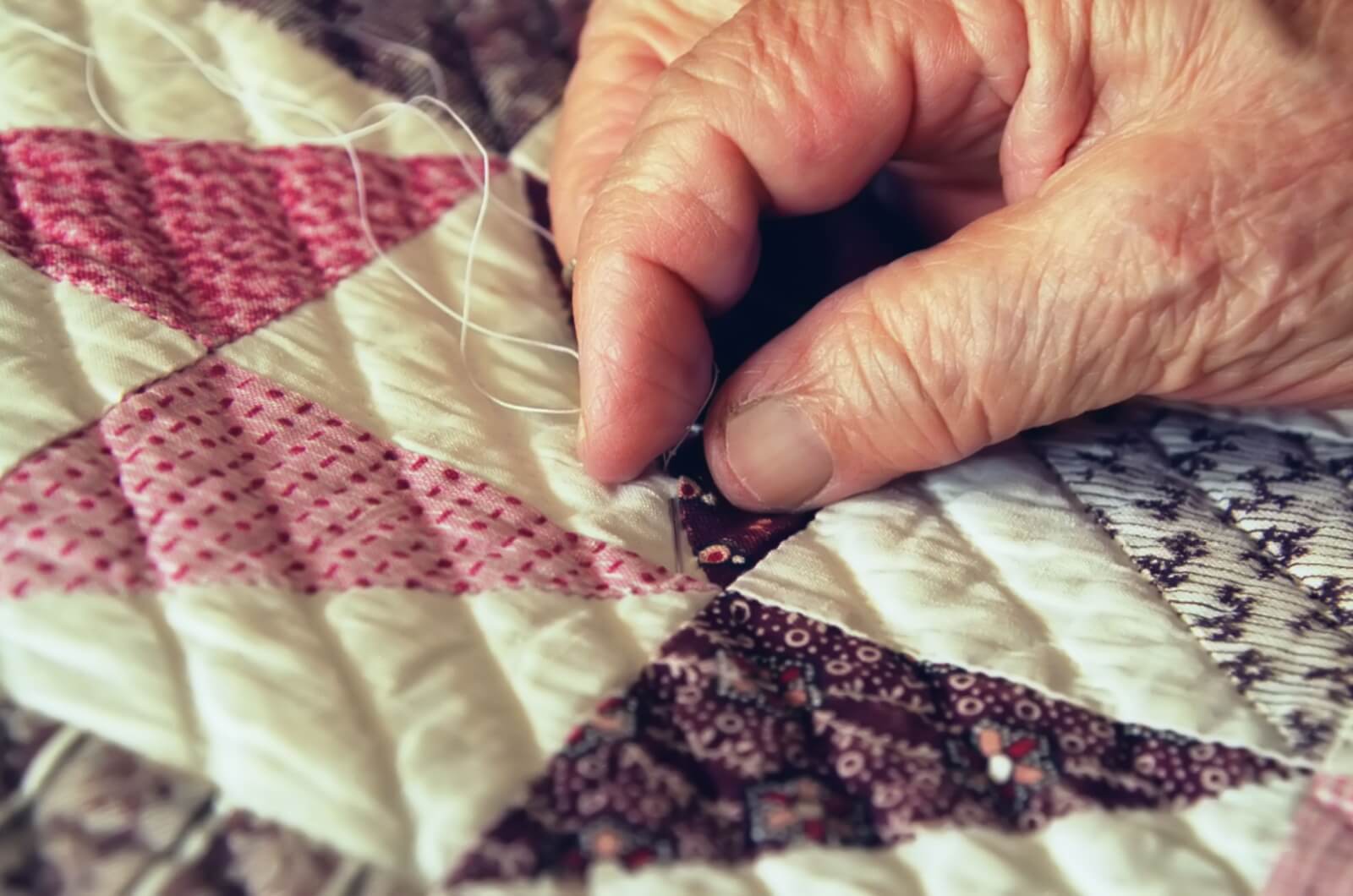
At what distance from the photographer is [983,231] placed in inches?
21.0

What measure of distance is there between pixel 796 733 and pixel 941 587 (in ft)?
0.37

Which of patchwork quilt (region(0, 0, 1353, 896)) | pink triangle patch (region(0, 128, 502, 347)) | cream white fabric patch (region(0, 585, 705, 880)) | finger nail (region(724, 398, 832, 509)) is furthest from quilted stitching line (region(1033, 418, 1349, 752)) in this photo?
pink triangle patch (region(0, 128, 502, 347))

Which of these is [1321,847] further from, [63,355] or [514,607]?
[63,355]

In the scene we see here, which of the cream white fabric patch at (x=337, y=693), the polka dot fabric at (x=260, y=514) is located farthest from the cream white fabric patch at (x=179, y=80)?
the cream white fabric patch at (x=337, y=693)

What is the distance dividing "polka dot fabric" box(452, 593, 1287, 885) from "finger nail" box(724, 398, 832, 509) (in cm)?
9

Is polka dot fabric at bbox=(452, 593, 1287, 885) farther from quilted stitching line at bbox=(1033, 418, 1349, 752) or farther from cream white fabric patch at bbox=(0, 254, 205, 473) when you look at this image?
cream white fabric patch at bbox=(0, 254, 205, 473)

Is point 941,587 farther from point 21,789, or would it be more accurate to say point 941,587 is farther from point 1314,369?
point 21,789

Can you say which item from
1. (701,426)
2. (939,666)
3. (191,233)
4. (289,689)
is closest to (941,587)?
(939,666)

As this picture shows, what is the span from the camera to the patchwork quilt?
39 centimetres

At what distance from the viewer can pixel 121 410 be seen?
51 centimetres

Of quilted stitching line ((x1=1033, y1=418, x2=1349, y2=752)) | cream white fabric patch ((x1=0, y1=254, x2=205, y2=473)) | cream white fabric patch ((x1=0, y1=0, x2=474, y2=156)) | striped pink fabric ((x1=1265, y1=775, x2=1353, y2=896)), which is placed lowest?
striped pink fabric ((x1=1265, y1=775, x2=1353, y2=896))

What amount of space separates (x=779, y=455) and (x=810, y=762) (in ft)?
0.55

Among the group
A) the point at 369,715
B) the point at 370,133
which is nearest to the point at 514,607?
the point at 369,715

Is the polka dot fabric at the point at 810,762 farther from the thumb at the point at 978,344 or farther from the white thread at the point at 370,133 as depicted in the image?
the white thread at the point at 370,133
